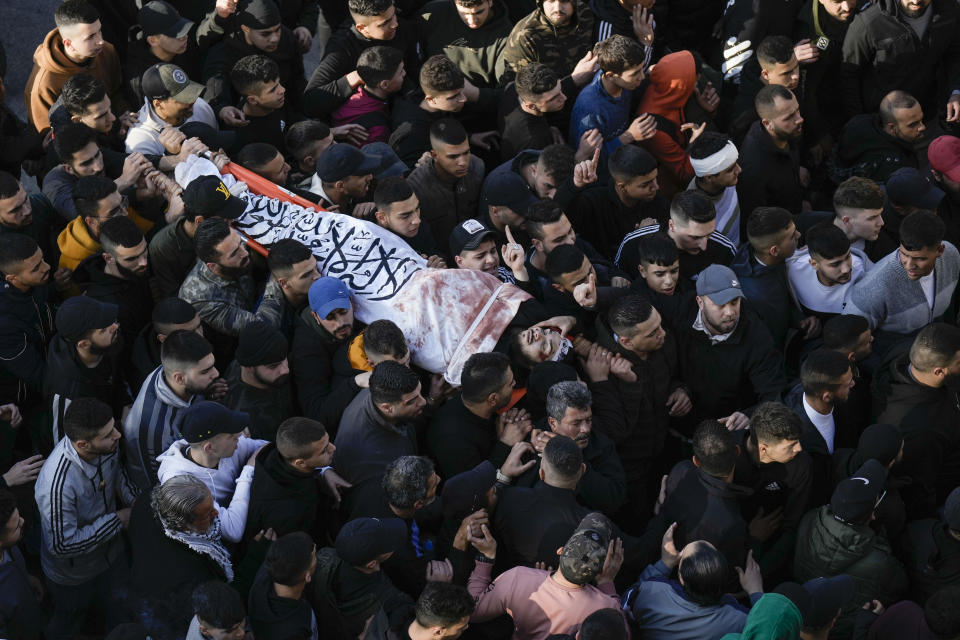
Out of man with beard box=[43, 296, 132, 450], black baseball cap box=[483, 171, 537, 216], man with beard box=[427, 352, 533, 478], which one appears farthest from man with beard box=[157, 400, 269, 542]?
black baseball cap box=[483, 171, 537, 216]

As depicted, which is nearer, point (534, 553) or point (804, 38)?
point (534, 553)

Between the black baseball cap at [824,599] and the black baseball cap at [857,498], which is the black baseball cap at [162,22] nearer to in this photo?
the black baseball cap at [857,498]

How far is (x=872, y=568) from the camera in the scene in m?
5.31

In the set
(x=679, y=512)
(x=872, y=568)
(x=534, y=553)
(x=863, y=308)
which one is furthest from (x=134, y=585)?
(x=863, y=308)

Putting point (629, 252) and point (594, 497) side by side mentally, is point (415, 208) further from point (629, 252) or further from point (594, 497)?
point (594, 497)

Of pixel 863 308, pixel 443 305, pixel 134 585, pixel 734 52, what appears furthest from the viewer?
pixel 734 52

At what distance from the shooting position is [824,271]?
21.9 feet

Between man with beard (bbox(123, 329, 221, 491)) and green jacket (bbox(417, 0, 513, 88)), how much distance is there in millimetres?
3536

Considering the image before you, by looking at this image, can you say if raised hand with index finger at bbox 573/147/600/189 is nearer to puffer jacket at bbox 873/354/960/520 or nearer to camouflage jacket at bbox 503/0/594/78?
camouflage jacket at bbox 503/0/594/78

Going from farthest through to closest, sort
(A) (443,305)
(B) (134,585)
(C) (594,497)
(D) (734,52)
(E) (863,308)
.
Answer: (D) (734,52) < (E) (863,308) < (A) (443,305) < (C) (594,497) < (B) (134,585)

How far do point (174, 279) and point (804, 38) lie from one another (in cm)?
498

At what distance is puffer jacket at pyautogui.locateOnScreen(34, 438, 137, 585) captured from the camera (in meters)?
5.50

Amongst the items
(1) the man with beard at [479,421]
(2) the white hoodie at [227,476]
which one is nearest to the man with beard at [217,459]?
(2) the white hoodie at [227,476]

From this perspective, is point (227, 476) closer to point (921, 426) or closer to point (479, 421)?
point (479, 421)
